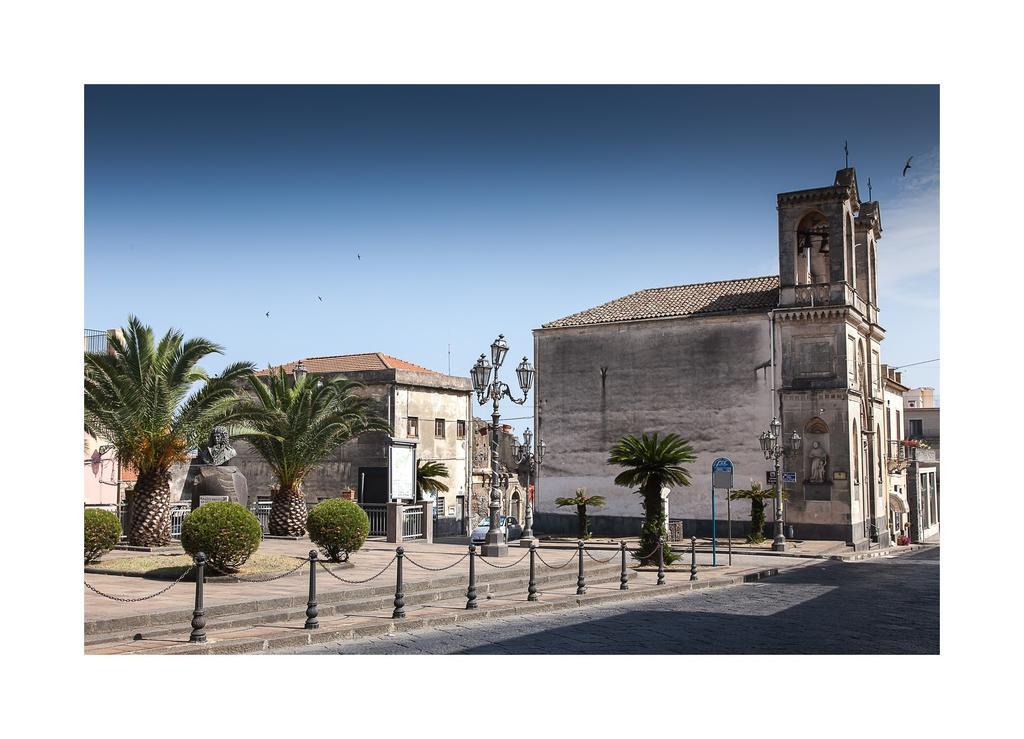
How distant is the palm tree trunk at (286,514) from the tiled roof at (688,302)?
1593 centimetres

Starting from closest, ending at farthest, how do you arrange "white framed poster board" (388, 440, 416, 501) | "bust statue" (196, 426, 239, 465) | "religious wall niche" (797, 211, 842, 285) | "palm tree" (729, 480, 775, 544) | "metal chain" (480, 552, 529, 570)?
"metal chain" (480, 552, 529, 570), "bust statue" (196, 426, 239, 465), "white framed poster board" (388, 440, 416, 501), "palm tree" (729, 480, 775, 544), "religious wall niche" (797, 211, 842, 285)

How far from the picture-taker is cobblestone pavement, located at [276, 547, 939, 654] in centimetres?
1014

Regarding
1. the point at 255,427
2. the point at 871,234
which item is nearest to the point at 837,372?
the point at 871,234

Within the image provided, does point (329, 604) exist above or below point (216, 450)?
below

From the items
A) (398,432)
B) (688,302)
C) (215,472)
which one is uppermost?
(688,302)

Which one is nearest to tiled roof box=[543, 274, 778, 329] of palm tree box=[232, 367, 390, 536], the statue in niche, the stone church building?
the stone church building

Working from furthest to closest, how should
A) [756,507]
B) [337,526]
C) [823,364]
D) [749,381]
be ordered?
[749,381] → [823,364] → [756,507] → [337,526]

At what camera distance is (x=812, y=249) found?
3588cm

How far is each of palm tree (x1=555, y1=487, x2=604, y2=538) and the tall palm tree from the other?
5415mm

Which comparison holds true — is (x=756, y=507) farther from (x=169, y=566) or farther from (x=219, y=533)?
(x=219, y=533)

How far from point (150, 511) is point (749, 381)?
2215cm

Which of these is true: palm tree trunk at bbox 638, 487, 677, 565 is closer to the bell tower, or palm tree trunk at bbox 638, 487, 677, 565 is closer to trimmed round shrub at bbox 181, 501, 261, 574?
trimmed round shrub at bbox 181, 501, 261, 574

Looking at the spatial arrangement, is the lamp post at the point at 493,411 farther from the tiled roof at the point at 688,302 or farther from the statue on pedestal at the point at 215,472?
the tiled roof at the point at 688,302

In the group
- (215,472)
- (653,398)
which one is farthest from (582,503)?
(215,472)
